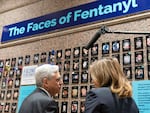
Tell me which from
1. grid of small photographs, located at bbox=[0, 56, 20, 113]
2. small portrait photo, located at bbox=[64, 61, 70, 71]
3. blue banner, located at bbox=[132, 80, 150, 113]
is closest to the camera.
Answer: blue banner, located at bbox=[132, 80, 150, 113]

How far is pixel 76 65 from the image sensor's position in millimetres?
2629

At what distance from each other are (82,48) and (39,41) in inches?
27.5

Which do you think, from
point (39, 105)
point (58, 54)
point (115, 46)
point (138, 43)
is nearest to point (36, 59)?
point (58, 54)

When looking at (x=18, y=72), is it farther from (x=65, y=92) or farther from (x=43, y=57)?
(x=65, y=92)

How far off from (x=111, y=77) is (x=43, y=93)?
516mm

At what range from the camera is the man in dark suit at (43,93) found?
4.97 feet

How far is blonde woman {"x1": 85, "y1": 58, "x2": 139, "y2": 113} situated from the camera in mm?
1259

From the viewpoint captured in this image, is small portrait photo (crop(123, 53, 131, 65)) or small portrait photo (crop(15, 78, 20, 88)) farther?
small portrait photo (crop(15, 78, 20, 88))

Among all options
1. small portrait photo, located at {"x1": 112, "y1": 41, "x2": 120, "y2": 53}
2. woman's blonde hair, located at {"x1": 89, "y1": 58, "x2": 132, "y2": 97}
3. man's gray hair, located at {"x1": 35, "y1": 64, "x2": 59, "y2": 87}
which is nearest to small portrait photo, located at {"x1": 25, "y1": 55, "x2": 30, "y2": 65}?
small portrait photo, located at {"x1": 112, "y1": 41, "x2": 120, "y2": 53}

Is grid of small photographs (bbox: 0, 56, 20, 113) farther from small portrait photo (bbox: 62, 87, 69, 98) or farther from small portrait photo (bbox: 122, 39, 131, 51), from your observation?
small portrait photo (bbox: 122, 39, 131, 51)

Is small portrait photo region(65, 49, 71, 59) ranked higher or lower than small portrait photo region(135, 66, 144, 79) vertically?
higher

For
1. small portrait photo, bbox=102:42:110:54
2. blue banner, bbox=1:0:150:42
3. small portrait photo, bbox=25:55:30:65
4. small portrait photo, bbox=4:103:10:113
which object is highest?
blue banner, bbox=1:0:150:42

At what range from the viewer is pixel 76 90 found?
8.36ft

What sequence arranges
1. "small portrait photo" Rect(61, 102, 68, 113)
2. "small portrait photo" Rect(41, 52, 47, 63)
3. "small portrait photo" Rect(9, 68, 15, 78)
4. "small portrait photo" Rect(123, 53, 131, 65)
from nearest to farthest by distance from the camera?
1. "small portrait photo" Rect(123, 53, 131, 65)
2. "small portrait photo" Rect(61, 102, 68, 113)
3. "small portrait photo" Rect(41, 52, 47, 63)
4. "small portrait photo" Rect(9, 68, 15, 78)
